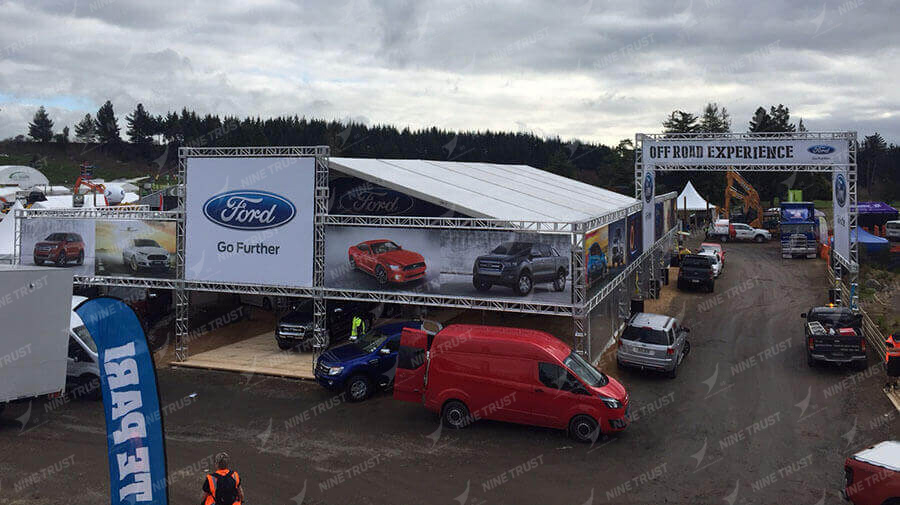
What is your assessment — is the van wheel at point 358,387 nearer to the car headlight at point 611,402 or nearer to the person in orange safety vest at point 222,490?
the car headlight at point 611,402

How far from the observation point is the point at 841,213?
24.6m

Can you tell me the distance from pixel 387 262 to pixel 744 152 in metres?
17.7

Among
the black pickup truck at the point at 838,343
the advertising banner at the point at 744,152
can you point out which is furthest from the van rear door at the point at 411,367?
the advertising banner at the point at 744,152

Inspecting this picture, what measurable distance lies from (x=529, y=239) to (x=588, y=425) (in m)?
5.35

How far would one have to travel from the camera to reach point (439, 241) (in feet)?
56.0

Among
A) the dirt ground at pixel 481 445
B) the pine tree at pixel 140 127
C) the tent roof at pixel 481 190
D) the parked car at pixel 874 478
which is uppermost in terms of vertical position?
the pine tree at pixel 140 127

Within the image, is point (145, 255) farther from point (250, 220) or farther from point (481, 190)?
point (481, 190)

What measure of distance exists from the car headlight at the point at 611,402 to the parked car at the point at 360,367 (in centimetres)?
531

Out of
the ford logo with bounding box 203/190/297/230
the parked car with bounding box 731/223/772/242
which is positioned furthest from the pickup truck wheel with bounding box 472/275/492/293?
the parked car with bounding box 731/223/772/242

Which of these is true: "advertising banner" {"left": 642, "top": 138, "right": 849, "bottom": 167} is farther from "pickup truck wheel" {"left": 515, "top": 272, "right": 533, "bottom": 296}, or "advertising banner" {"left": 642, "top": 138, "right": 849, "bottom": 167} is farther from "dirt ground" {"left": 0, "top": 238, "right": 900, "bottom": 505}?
"pickup truck wheel" {"left": 515, "top": 272, "right": 533, "bottom": 296}

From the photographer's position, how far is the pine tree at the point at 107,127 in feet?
389

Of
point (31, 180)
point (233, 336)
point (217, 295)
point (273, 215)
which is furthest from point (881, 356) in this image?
point (31, 180)

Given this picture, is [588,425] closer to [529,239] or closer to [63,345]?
[529,239]

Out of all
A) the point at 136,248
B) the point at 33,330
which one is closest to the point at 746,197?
the point at 136,248
